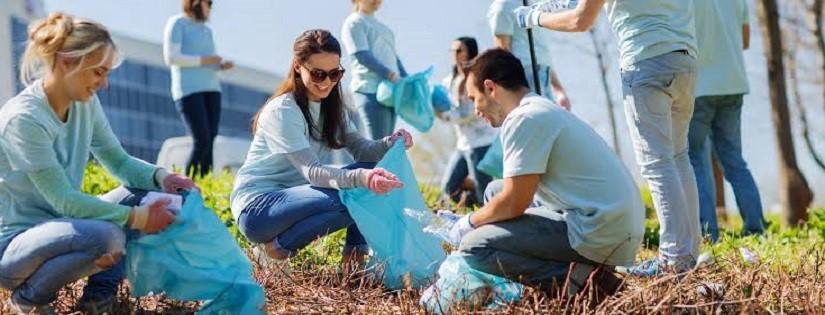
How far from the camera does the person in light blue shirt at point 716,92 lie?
5.80 meters

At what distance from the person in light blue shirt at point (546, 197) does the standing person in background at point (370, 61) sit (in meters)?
2.86

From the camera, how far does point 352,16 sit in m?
6.46

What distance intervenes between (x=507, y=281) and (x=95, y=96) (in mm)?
1401

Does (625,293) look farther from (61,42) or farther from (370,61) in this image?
(370,61)

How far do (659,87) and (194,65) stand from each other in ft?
12.1

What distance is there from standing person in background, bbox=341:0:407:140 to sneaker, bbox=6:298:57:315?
3.24 metres

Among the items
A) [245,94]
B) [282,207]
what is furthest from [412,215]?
[245,94]

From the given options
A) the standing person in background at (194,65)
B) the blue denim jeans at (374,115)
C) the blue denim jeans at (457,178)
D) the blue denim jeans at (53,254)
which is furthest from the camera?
the blue denim jeans at (457,178)

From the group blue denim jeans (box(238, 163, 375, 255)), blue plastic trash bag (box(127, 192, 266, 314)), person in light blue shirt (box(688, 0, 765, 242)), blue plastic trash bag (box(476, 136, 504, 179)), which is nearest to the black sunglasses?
blue denim jeans (box(238, 163, 375, 255))

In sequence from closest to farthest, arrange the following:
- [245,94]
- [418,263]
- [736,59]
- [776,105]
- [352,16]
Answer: [418,263]
[736,59]
[352,16]
[776,105]
[245,94]

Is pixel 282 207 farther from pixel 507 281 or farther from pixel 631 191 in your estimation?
pixel 631 191

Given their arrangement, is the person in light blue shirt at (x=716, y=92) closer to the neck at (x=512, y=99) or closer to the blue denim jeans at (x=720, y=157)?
the blue denim jeans at (x=720, y=157)

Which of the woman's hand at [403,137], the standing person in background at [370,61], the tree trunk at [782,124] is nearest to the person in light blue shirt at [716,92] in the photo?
the standing person in background at [370,61]

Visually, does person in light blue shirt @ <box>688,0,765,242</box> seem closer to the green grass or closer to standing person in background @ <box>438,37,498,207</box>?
the green grass
